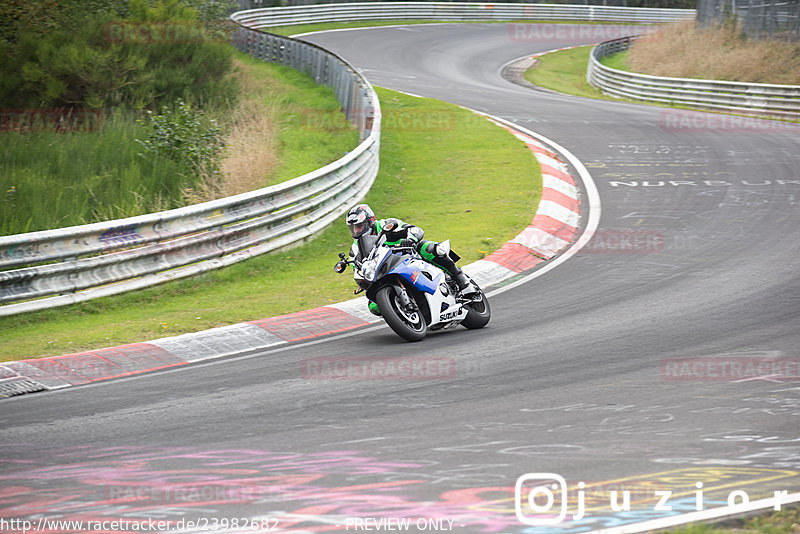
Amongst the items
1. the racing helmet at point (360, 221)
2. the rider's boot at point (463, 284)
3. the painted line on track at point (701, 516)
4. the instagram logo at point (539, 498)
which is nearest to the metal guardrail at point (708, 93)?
the rider's boot at point (463, 284)

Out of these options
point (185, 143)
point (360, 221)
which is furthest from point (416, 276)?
point (185, 143)

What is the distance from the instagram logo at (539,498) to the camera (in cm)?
457

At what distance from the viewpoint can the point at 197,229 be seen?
11.2 m

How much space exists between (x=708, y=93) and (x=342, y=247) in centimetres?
1776

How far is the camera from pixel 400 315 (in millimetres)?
8508

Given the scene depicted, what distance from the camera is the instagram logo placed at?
4.57 m

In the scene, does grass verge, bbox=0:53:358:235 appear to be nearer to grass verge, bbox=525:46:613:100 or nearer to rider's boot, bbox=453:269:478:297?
rider's boot, bbox=453:269:478:297

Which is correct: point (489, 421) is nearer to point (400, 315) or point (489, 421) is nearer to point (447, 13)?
point (400, 315)

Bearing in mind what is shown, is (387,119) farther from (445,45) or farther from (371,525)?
(445,45)

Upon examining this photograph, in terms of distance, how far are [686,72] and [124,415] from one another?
93.3 ft

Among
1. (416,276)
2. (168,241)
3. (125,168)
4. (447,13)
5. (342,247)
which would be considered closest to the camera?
(416,276)

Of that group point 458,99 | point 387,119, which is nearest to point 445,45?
point 458,99

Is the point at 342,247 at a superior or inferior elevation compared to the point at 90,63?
inferior

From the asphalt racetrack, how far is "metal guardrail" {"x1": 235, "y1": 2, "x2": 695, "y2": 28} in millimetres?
36871
